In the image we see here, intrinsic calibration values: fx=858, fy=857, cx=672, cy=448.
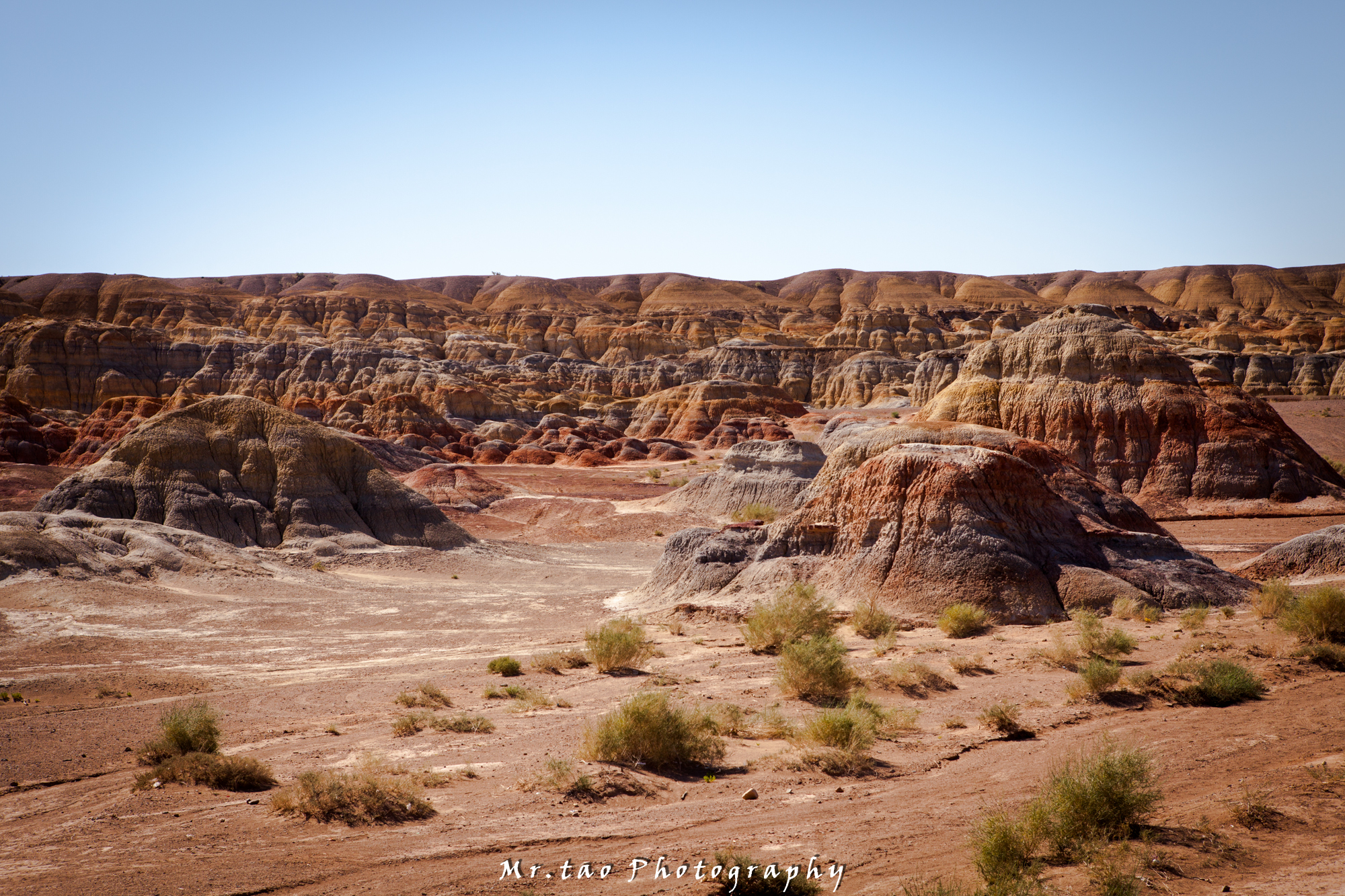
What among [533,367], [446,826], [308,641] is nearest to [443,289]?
[533,367]

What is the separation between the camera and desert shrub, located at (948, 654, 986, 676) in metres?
14.5

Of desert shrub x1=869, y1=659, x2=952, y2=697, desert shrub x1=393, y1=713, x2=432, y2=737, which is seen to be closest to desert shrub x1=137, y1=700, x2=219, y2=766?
desert shrub x1=393, y1=713, x2=432, y2=737

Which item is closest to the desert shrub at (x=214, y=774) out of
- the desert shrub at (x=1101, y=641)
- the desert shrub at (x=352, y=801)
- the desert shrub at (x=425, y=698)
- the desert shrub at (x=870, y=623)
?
the desert shrub at (x=352, y=801)

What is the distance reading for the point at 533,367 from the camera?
379 feet

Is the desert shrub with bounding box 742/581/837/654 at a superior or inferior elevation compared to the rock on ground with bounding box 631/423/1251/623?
inferior

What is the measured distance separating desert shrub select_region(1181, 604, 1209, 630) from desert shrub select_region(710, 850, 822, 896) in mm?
12477

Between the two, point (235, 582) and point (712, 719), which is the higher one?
point (712, 719)

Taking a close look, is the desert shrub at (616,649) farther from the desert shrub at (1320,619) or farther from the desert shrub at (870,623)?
the desert shrub at (1320,619)

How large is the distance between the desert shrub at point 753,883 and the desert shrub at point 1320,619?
12.1m

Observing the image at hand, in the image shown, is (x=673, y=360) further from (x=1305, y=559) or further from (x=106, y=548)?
(x=1305, y=559)

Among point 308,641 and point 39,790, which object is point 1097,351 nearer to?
point 308,641

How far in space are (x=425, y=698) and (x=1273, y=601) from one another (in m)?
15.8

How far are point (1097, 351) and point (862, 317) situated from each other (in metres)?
85.2

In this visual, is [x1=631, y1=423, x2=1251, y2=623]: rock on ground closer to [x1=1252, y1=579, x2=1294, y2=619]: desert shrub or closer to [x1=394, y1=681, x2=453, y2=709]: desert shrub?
[x1=1252, y1=579, x2=1294, y2=619]: desert shrub
